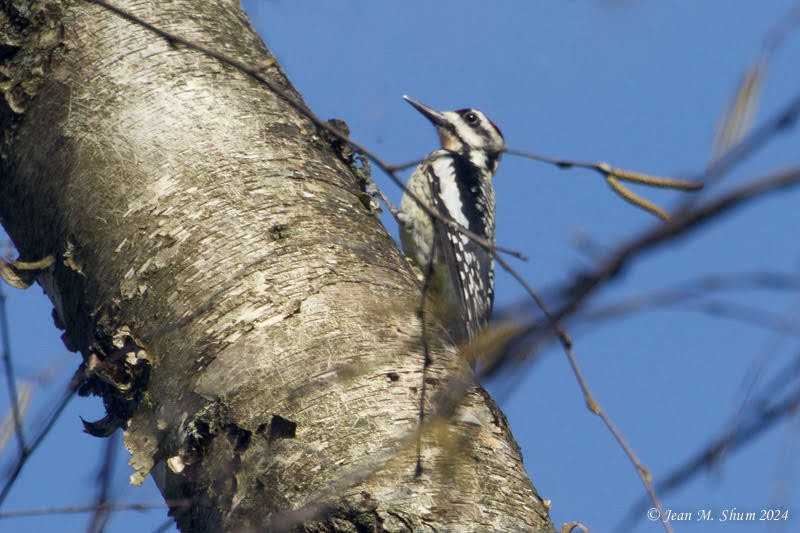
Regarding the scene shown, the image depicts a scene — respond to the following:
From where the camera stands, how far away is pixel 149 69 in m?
2.80

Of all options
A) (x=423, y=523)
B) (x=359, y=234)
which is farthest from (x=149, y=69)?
(x=423, y=523)

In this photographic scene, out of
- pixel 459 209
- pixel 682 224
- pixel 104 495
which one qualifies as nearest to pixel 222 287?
pixel 104 495

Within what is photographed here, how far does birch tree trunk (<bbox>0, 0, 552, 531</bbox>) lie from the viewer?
6.55 ft

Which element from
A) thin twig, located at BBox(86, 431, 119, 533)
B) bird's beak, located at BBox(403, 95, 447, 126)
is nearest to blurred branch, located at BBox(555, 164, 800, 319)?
thin twig, located at BBox(86, 431, 119, 533)

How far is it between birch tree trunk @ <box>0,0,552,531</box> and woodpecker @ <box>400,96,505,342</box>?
2.10 m

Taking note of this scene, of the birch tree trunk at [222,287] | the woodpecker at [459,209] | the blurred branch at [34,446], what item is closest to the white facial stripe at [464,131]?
the woodpecker at [459,209]

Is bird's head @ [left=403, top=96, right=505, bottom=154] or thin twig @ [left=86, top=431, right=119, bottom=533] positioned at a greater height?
bird's head @ [left=403, top=96, right=505, bottom=154]

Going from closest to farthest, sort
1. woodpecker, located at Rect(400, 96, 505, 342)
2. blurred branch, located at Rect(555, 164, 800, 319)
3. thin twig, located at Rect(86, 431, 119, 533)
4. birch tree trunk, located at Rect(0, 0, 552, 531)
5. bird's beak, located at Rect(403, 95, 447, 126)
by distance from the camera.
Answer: blurred branch, located at Rect(555, 164, 800, 319) → thin twig, located at Rect(86, 431, 119, 533) → birch tree trunk, located at Rect(0, 0, 552, 531) → woodpecker, located at Rect(400, 96, 505, 342) → bird's beak, located at Rect(403, 95, 447, 126)

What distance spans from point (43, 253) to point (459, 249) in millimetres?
3015

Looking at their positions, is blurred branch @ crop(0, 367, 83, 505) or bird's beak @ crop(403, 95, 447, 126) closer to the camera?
blurred branch @ crop(0, 367, 83, 505)

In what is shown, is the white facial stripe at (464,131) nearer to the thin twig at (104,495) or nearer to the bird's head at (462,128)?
the bird's head at (462,128)

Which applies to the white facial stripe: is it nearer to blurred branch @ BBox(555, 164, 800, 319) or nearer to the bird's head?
the bird's head

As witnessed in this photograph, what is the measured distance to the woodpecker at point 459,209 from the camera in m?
5.27

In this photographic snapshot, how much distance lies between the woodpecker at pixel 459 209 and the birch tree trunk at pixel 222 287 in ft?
6.90
